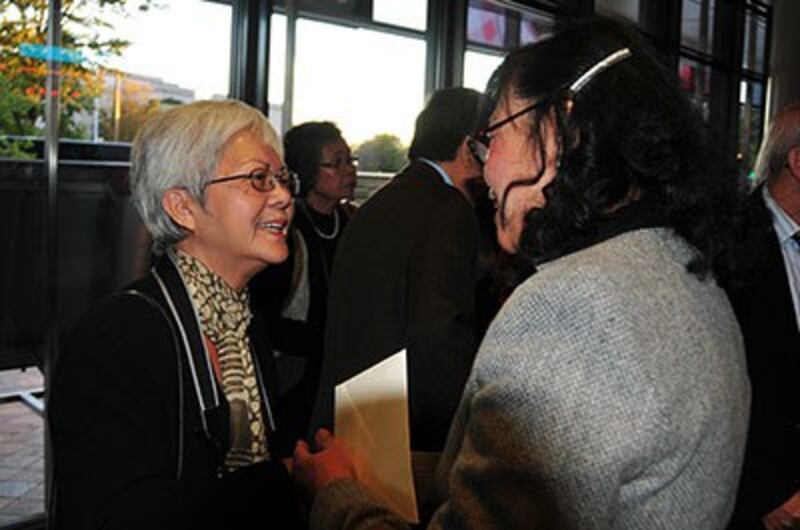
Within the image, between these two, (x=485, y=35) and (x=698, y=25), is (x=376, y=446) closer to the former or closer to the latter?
(x=485, y=35)

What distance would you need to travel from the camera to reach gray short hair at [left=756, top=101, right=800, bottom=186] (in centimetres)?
225

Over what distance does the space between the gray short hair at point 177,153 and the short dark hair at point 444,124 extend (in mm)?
921

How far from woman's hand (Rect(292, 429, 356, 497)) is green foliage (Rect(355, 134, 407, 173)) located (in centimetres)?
369

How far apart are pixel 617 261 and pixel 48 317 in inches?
114

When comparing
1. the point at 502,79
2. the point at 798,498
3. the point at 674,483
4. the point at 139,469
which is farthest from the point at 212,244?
the point at 798,498

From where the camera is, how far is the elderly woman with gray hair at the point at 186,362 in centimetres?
120

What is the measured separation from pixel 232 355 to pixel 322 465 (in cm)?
32

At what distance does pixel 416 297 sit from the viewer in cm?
217

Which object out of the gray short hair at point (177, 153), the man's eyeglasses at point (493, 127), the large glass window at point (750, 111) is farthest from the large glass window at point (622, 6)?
the man's eyeglasses at point (493, 127)

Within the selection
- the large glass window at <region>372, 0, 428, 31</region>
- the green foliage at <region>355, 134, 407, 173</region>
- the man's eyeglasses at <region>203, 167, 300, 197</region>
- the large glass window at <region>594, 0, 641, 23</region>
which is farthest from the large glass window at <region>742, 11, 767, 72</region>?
the man's eyeglasses at <region>203, 167, 300, 197</region>

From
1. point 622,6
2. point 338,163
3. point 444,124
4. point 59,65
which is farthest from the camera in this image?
point 622,6

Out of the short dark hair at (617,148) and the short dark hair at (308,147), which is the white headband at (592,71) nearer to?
the short dark hair at (617,148)

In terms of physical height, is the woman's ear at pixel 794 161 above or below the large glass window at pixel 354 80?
below

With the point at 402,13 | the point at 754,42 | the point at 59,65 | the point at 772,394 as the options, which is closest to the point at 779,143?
the point at 772,394
